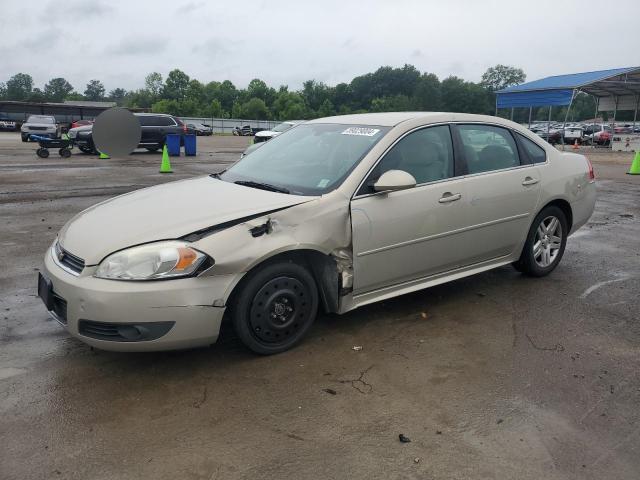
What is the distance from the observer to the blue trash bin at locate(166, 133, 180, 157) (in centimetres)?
2081

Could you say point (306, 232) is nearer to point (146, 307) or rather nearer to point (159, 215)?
point (159, 215)

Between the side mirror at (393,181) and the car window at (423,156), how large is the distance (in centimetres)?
12

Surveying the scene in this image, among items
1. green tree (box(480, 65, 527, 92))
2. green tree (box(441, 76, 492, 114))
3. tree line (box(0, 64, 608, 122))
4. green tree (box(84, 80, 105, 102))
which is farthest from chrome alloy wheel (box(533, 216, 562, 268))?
green tree (box(84, 80, 105, 102))

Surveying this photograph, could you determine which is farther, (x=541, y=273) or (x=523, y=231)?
(x=541, y=273)

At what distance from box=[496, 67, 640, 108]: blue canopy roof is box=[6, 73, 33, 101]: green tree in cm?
12127

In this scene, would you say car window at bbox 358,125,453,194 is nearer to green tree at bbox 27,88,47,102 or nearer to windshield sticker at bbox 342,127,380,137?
windshield sticker at bbox 342,127,380,137

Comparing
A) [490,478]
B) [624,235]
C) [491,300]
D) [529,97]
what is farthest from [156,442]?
[529,97]

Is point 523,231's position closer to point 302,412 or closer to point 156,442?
point 302,412

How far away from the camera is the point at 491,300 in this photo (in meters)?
4.76

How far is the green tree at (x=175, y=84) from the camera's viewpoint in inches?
4341

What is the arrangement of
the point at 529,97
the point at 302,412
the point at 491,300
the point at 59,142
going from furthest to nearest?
1. the point at 529,97
2. the point at 59,142
3. the point at 491,300
4. the point at 302,412

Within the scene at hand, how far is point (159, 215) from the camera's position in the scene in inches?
138

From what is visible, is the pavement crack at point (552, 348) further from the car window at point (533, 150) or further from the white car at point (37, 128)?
the white car at point (37, 128)

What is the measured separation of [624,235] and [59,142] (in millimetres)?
17305
